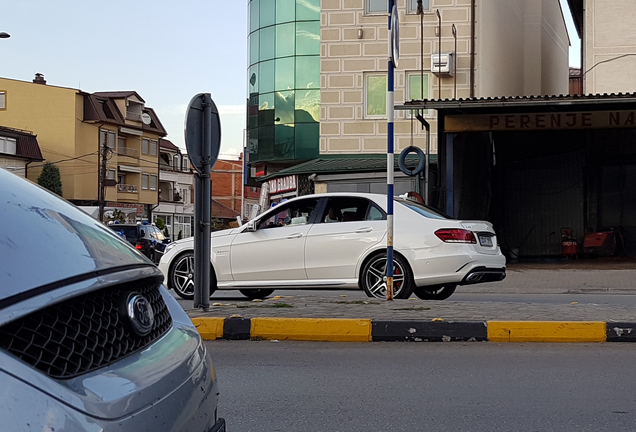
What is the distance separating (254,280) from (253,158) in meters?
25.3

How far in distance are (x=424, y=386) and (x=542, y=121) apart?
681 inches

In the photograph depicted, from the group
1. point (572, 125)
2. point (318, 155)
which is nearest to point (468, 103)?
point (572, 125)

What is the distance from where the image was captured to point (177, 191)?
8256cm

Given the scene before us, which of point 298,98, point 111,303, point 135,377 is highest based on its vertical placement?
point 298,98

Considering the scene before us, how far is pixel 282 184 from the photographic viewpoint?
108 ft

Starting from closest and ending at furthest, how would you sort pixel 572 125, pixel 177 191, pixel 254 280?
pixel 254 280 → pixel 572 125 → pixel 177 191

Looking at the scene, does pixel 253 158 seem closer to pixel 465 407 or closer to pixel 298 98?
pixel 298 98

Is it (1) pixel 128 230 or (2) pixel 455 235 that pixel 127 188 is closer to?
(1) pixel 128 230

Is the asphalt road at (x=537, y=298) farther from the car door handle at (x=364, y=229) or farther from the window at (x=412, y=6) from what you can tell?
the window at (x=412, y=6)

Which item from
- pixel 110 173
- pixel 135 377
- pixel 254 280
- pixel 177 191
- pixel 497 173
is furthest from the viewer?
pixel 177 191

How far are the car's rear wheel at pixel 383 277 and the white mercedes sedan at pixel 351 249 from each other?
12 millimetres

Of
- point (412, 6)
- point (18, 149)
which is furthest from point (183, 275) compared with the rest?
point (18, 149)

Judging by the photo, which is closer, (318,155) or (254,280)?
(254,280)

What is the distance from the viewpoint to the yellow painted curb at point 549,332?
7.51 m
